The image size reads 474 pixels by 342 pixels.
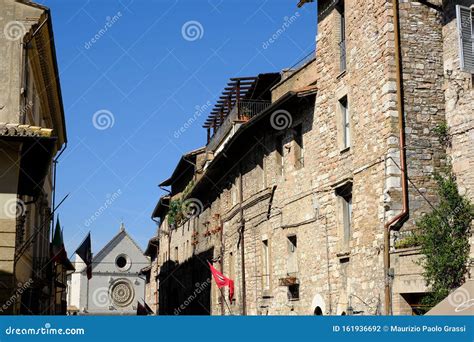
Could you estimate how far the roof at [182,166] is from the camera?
33969 mm

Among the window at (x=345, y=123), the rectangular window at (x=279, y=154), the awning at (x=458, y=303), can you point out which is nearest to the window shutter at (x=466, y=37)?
the window at (x=345, y=123)

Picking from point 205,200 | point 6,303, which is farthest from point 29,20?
point 205,200

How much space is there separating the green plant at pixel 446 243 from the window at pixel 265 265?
766 centimetres

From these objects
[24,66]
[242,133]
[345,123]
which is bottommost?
[345,123]

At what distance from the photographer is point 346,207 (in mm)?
15422

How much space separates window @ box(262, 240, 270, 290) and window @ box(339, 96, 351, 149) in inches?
209

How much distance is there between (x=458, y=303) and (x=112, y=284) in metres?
51.6

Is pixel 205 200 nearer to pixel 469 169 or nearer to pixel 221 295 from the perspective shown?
pixel 221 295

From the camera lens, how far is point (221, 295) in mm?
24688

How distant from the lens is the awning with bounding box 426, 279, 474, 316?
1057 cm

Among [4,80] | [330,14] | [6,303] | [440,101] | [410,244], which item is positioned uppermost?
[330,14]

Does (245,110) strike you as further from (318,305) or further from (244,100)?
(318,305)

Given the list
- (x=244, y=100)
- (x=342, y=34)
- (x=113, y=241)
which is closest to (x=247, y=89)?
(x=244, y=100)

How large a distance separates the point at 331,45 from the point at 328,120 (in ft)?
5.91
